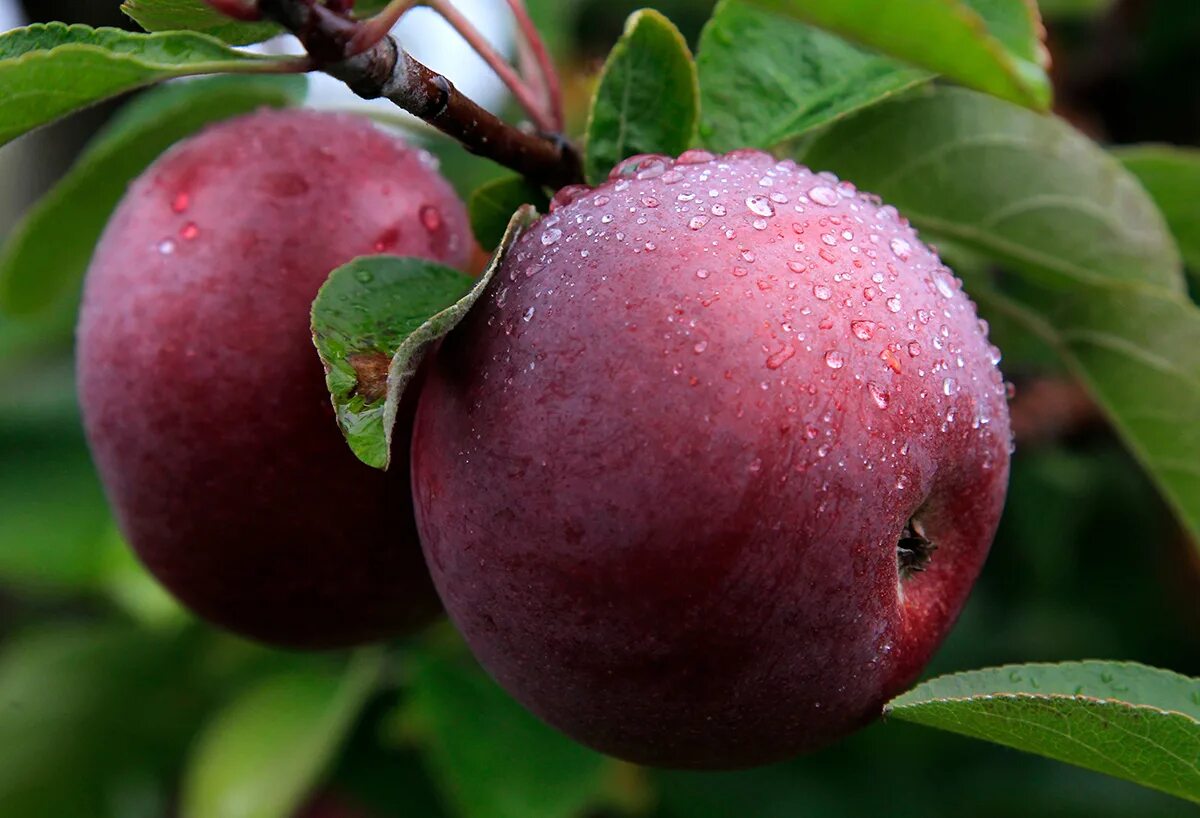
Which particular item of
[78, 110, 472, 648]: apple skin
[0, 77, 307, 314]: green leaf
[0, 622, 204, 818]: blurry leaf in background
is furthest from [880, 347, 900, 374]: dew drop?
[0, 622, 204, 818]: blurry leaf in background

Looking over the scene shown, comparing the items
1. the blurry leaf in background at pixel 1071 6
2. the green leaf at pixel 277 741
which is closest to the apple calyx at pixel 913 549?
the green leaf at pixel 277 741

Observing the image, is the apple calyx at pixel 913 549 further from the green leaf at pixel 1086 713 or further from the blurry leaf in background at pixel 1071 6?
the blurry leaf in background at pixel 1071 6

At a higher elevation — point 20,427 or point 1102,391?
point 1102,391

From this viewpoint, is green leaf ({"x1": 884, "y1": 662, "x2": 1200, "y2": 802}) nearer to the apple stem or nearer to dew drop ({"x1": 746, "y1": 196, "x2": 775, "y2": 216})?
dew drop ({"x1": 746, "y1": 196, "x2": 775, "y2": 216})

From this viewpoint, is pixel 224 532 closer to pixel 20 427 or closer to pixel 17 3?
pixel 20 427

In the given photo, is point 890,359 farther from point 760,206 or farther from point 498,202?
point 498,202

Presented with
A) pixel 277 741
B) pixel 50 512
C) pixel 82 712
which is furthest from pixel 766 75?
pixel 82 712

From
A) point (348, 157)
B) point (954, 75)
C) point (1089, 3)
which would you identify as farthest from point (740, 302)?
point (1089, 3)

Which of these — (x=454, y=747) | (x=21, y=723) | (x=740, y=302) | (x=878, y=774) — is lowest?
(x=878, y=774)
